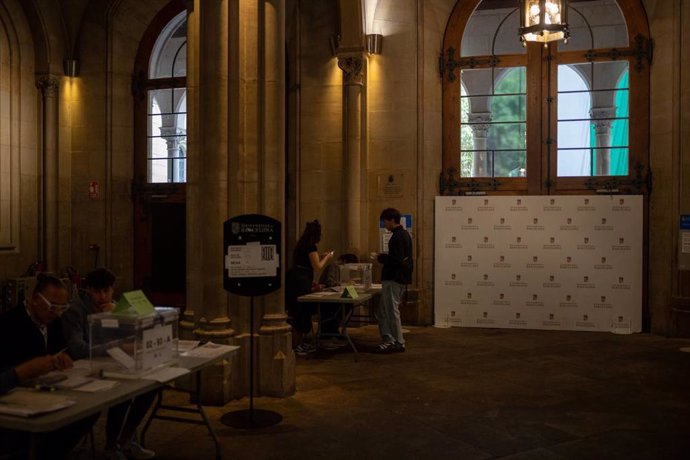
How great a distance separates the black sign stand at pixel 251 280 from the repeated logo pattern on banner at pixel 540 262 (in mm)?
5271

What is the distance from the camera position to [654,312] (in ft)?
31.4

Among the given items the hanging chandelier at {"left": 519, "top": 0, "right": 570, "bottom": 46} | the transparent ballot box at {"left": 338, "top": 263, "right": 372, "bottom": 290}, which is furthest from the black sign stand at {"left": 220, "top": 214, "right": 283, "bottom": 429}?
the hanging chandelier at {"left": 519, "top": 0, "right": 570, "bottom": 46}

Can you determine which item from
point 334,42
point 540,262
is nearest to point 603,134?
point 540,262

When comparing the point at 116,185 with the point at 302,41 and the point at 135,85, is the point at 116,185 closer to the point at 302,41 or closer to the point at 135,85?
the point at 135,85

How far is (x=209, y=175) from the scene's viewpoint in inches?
231

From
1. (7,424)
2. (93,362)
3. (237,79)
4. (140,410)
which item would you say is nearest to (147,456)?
(140,410)

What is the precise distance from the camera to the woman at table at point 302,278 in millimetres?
7748

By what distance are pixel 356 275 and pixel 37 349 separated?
556 centimetres

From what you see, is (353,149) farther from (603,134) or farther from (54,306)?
(54,306)

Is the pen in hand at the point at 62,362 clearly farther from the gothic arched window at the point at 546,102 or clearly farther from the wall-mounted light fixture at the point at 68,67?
the wall-mounted light fixture at the point at 68,67

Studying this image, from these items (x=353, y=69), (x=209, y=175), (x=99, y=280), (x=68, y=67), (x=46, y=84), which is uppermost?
(x=68, y=67)

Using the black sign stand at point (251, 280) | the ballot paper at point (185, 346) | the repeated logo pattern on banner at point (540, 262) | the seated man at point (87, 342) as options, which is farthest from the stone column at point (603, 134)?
the seated man at point (87, 342)

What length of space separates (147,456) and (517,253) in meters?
6.94

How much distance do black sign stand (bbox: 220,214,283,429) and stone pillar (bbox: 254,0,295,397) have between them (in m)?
0.57
